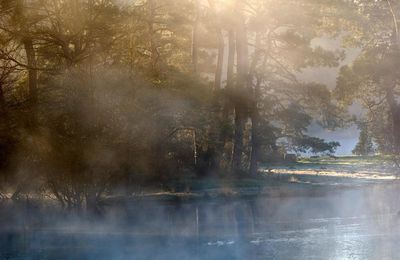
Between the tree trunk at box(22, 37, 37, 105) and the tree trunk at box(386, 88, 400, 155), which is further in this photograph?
the tree trunk at box(386, 88, 400, 155)

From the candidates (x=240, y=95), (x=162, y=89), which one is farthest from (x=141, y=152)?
(x=240, y=95)

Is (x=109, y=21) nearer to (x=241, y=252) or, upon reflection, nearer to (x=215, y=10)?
(x=241, y=252)

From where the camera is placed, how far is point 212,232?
58.7 feet

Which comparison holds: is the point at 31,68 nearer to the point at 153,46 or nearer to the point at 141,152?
the point at 141,152

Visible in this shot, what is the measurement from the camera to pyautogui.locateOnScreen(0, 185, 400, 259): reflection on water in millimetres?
14742

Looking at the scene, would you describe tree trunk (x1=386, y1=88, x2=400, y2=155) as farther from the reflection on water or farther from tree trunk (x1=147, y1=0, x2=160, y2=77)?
tree trunk (x1=147, y1=0, x2=160, y2=77)

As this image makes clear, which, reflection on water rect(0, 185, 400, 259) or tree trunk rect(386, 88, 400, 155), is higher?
tree trunk rect(386, 88, 400, 155)

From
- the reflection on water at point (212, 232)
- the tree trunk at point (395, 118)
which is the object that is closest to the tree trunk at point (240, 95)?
the tree trunk at point (395, 118)

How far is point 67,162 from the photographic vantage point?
18.9 meters

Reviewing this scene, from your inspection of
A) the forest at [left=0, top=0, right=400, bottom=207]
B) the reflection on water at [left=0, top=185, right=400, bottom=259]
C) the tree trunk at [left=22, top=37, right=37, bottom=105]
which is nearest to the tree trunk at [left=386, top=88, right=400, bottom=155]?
the forest at [left=0, top=0, right=400, bottom=207]

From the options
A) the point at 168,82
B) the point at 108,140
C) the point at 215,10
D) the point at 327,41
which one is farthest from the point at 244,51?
the point at 108,140

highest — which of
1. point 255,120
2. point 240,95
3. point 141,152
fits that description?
point 240,95

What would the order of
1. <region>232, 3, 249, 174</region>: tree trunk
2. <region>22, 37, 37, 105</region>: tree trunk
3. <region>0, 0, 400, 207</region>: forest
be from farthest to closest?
<region>232, 3, 249, 174</region>: tree trunk < <region>22, 37, 37, 105</region>: tree trunk < <region>0, 0, 400, 207</region>: forest

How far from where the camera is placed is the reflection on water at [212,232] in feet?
48.4
